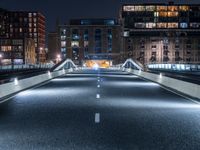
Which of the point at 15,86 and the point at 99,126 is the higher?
the point at 15,86

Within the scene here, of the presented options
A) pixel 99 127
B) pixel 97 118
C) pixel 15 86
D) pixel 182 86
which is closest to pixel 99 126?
pixel 99 127

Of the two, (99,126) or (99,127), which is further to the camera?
(99,126)

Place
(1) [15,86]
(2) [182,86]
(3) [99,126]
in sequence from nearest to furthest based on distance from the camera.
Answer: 1. (3) [99,126]
2. (2) [182,86]
3. (1) [15,86]

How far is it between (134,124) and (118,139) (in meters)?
2.67

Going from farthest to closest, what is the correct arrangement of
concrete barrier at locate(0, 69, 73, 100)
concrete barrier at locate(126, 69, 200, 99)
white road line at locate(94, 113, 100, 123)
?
concrete barrier at locate(0, 69, 73, 100)
concrete barrier at locate(126, 69, 200, 99)
white road line at locate(94, 113, 100, 123)

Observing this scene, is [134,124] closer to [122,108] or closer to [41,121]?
[41,121]

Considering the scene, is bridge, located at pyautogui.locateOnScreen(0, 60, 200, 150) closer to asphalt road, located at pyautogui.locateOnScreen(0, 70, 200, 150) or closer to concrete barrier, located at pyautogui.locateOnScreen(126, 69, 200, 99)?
asphalt road, located at pyautogui.locateOnScreen(0, 70, 200, 150)

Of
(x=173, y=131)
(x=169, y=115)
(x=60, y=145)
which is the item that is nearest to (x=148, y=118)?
(x=169, y=115)

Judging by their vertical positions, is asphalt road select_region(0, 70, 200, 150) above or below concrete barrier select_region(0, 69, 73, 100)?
below

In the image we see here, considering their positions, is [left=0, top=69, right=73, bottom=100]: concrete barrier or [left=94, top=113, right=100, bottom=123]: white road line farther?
[left=0, top=69, right=73, bottom=100]: concrete barrier

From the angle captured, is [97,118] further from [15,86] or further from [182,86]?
[15,86]

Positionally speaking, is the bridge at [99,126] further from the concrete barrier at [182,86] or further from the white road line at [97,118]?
the concrete barrier at [182,86]

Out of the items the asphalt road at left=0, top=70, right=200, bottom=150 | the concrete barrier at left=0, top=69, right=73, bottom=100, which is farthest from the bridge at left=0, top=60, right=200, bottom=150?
the concrete barrier at left=0, top=69, right=73, bottom=100

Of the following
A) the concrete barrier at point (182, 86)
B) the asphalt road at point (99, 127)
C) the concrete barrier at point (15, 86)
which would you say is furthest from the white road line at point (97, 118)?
the concrete barrier at point (15, 86)
